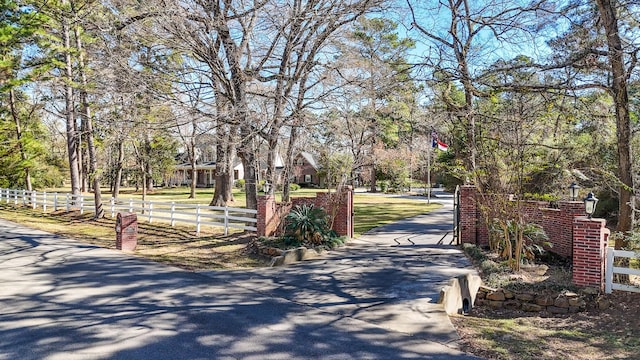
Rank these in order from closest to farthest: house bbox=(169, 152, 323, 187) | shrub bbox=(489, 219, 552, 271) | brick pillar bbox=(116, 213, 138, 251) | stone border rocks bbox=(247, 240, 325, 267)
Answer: shrub bbox=(489, 219, 552, 271), stone border rocks bbox=(247, 240, 325, 267), brick pillar bbox=(116, 213, 138, 251), house bbox=(169, 152, 323, 187)

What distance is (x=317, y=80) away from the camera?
12.2m

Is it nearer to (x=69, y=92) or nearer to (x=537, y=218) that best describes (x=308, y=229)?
(x=537, y=218)

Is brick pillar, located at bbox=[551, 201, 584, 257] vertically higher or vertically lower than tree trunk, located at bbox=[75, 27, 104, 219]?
lower

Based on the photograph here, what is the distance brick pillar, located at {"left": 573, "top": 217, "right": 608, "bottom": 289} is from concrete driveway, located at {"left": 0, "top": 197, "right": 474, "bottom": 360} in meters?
2.27

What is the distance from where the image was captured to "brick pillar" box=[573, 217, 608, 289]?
7477mm

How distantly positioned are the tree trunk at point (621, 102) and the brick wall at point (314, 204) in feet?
22.5

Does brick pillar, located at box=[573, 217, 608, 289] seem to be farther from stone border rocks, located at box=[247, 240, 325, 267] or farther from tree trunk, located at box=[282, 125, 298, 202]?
tree trunk, located at box=[282, 125, 298, 202]

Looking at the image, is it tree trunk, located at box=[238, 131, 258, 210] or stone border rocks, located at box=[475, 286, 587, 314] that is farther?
tree trunk, located at box=[238, 131, 258, 210]

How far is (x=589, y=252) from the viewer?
7.53 m

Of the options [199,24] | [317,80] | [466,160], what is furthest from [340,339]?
[199,24]

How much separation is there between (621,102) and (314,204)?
788 centimetres

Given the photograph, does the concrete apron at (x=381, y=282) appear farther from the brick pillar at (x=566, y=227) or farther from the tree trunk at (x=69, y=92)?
the tree trunk at (x=69, y=92)

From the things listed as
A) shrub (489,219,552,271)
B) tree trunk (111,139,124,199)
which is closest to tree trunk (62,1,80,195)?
tree trunk (111,139,124,199)

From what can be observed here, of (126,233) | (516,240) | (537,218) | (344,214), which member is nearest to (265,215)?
(344,214)
